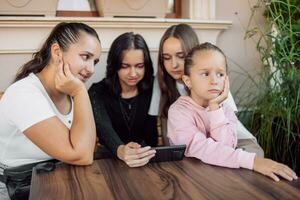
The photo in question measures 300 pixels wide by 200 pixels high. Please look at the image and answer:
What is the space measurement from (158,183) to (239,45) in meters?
1.60

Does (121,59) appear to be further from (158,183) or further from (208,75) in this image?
(158,183)

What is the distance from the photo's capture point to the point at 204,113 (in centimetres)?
126

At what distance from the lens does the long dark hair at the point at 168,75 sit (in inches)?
65.3

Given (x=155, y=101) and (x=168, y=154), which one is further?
(x=155, y=101)

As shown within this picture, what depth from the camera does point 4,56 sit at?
6.24ft

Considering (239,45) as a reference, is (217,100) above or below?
below

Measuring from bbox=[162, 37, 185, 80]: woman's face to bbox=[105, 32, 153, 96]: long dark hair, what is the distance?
0.38ft

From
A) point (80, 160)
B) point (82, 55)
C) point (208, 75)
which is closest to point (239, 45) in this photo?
point (208, 75)

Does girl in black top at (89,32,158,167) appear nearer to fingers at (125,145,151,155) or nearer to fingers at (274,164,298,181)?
fingers at (125,145,151,155)

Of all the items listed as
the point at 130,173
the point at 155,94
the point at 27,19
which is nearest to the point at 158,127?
the point at 155,94

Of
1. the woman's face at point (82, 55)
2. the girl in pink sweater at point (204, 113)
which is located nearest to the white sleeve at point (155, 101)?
the girl in pink sweater at point (204, 113)

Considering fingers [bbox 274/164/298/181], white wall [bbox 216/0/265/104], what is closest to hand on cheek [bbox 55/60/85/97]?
fingers [bbox 274/164/298/181]

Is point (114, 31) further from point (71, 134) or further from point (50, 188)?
point (50, 188)

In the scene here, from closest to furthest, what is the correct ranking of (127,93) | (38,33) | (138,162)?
(138,162), (127,93), (38,33)
